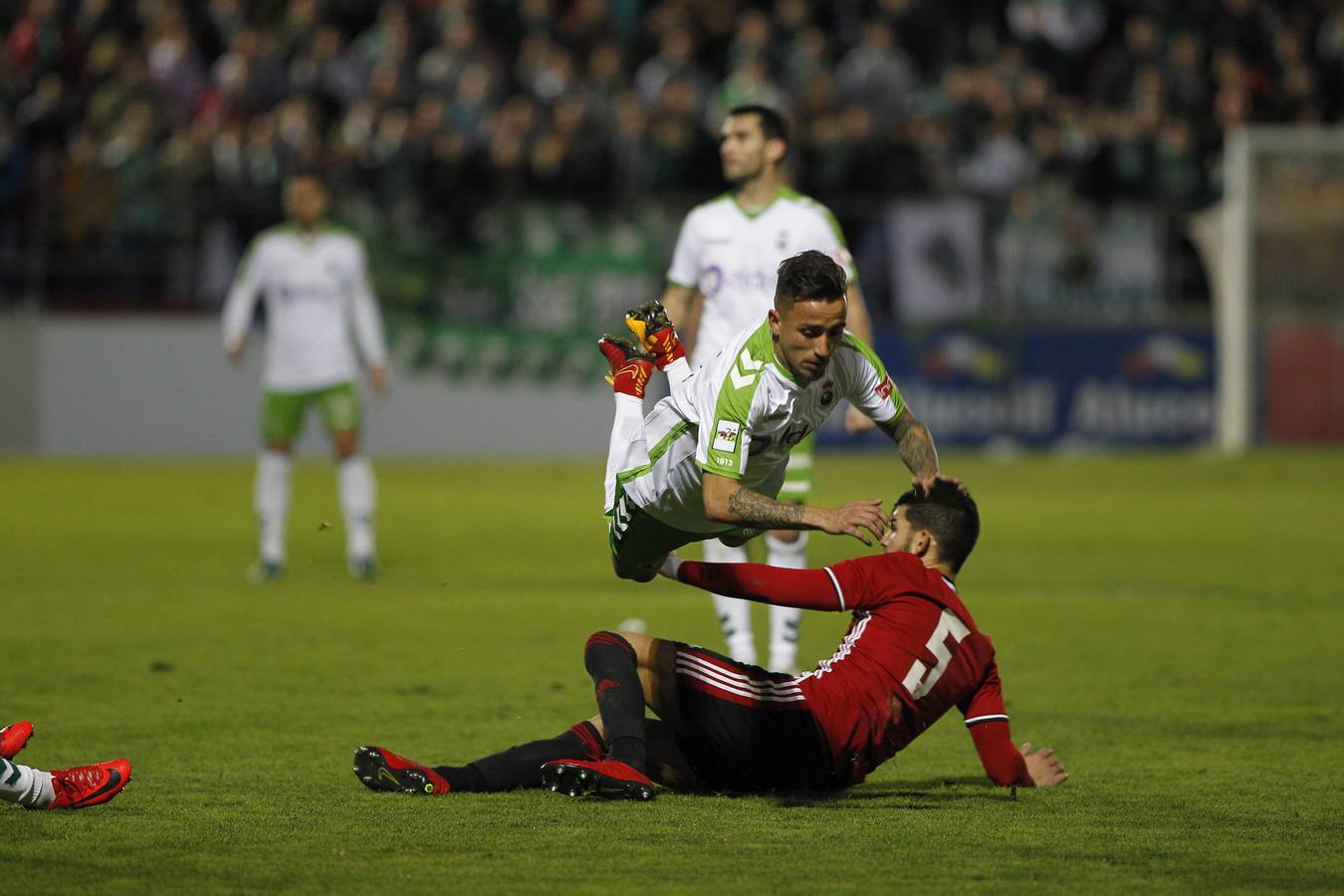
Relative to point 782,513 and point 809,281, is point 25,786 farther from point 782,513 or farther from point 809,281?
point 809,281

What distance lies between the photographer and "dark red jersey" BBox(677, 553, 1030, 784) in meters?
5.91

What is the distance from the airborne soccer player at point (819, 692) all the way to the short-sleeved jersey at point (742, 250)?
3.04m

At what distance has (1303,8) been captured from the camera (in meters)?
24.1

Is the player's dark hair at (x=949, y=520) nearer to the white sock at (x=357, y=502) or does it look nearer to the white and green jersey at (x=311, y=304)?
the white sock at (x=357, y=502)

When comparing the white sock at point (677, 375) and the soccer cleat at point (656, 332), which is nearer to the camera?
the white sock at point (677, 375)

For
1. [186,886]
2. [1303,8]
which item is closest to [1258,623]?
[186,886]

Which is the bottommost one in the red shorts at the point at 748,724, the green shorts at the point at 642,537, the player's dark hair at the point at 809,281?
the red shorts at the point at 748,724

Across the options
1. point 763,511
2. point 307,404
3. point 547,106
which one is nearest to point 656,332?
point 763,511

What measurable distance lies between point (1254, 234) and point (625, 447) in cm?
1627

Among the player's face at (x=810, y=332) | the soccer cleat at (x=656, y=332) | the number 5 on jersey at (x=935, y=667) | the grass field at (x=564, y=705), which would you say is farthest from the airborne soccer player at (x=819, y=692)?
the soccer cleat at (x=656, y=332)

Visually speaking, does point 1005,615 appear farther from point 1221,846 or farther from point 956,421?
point 956,421

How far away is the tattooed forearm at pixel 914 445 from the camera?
6.42m

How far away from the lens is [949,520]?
610 cm

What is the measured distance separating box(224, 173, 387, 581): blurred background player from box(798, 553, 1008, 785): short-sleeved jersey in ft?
24.4
